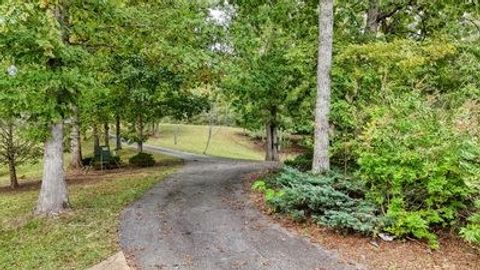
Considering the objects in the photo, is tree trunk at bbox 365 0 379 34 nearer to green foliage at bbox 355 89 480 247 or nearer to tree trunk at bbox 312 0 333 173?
tree trunk at bbox 312 0 333 173

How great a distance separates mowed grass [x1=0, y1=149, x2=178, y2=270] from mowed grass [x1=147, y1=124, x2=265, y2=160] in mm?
26942

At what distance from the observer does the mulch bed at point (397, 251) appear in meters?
7.39

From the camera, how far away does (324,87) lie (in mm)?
11016

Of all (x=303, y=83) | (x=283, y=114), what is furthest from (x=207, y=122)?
(x=303, y=83)

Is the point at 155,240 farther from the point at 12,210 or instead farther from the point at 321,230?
the point at 12,210

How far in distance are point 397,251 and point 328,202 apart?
1.65 meters

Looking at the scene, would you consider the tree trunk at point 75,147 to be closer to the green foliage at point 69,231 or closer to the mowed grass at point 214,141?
the green foliage at point 69,231

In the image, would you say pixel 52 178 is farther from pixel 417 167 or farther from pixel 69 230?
pixel 417 167

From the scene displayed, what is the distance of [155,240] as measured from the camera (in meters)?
8.84

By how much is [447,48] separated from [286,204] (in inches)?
221

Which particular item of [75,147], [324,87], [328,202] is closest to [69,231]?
[328,202]

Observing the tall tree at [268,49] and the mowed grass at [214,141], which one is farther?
the mowed grass at [214,141]

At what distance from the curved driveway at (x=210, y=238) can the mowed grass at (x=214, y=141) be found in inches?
1155

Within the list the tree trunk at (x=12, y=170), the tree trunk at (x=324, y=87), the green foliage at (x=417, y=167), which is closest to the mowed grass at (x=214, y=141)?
the tree trunk at (x=12, y=170)
